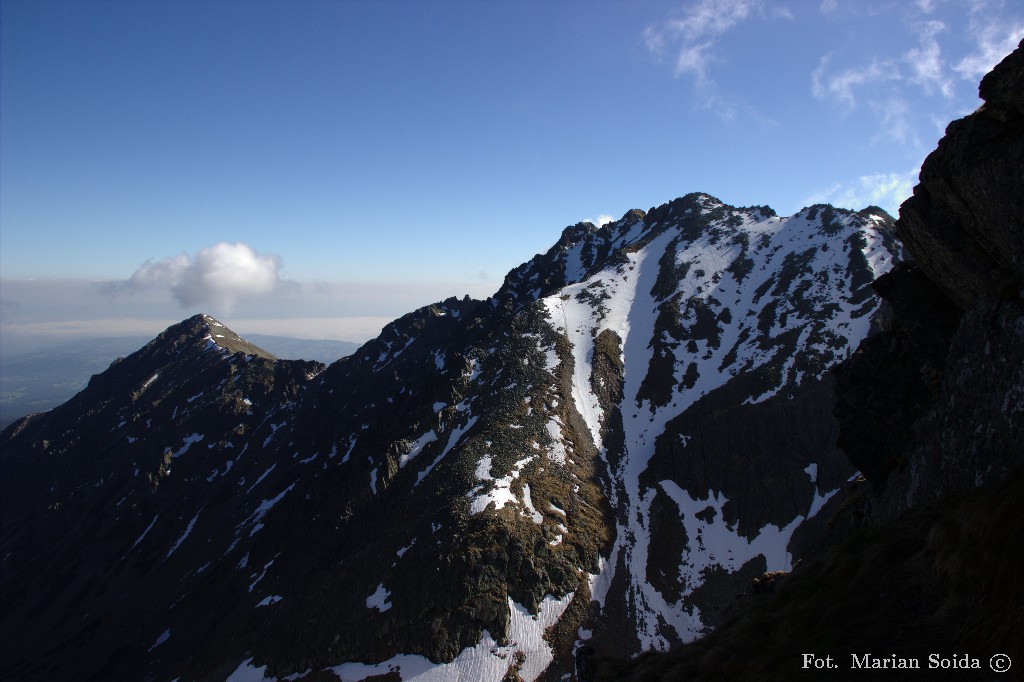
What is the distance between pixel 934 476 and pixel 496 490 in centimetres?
5083

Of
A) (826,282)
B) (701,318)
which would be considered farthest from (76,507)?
(826,282)

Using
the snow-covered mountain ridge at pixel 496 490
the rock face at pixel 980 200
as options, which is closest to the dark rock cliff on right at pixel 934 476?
the rock face at pixel 980 200

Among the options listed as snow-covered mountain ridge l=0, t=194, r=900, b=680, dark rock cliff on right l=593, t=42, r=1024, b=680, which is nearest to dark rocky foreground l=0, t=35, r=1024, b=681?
dark rock cliff on right l=593, t=42, r=1024, b=680

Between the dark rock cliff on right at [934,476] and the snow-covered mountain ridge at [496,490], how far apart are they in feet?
111

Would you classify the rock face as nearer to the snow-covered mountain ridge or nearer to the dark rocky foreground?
the dark rocky foreground

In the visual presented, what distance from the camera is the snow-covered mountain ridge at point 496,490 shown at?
54.2 meters

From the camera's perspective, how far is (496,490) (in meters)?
63.7

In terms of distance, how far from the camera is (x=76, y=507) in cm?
13475

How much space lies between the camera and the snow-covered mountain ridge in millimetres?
54156

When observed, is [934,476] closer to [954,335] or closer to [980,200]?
[954,335]

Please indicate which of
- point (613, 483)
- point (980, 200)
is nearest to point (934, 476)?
point (980, 200)

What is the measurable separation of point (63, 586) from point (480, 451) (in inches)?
4460

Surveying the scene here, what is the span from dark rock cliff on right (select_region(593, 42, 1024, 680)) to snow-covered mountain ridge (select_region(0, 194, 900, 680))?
33.8 metres

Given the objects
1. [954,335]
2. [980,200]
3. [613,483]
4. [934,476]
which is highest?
[980,200]
